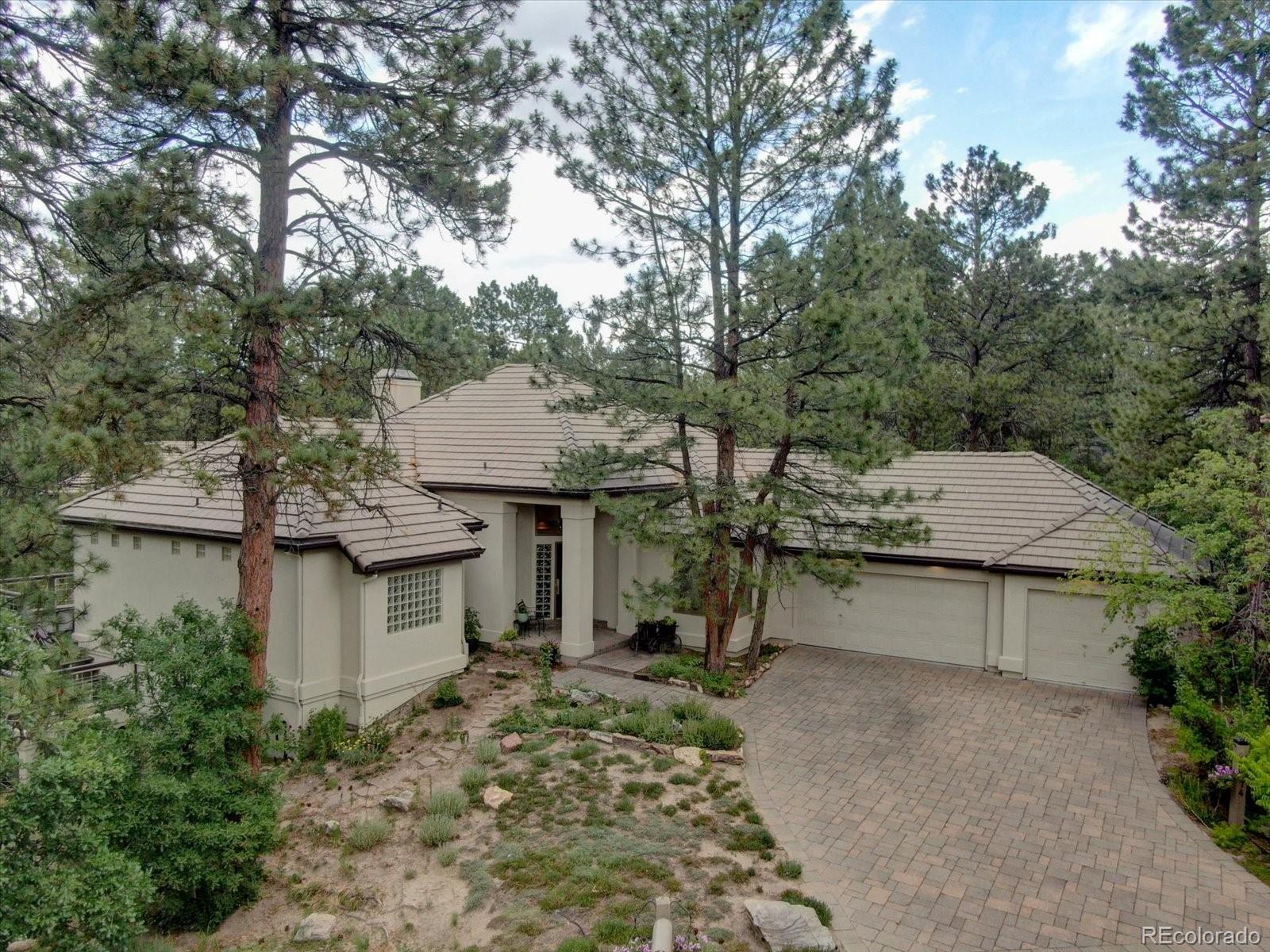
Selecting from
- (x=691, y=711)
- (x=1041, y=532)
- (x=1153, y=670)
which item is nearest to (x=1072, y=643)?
(x=1153, y=670)

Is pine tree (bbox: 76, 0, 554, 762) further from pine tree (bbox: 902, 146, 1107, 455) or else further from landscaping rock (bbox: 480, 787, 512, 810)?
pine tree (bbox: 902, 146, 1107, 455)

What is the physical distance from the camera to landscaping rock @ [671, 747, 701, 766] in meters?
10.6

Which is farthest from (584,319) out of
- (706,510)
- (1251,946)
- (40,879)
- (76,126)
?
(1251,946)

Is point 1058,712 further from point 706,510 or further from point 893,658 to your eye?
point 706,510

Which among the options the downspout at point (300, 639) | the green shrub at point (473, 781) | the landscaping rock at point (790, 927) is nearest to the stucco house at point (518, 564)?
the downspout at point (300, 639)

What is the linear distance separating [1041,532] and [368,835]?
13013 millimetres

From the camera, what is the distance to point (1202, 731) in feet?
31.9

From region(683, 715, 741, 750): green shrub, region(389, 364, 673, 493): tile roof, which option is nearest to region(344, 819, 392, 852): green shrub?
region(683, 715, 741, 750): green shrub

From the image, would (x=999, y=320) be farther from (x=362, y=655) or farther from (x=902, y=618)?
(x=362, y=655)

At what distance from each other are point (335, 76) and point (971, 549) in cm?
1349

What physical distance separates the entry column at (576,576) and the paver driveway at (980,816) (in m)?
1.17

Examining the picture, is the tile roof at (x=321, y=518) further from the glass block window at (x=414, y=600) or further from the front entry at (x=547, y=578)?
the front entry at (x=547, y=578)

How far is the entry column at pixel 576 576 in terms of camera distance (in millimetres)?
15258

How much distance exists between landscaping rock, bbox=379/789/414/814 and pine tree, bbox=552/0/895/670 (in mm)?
5309
